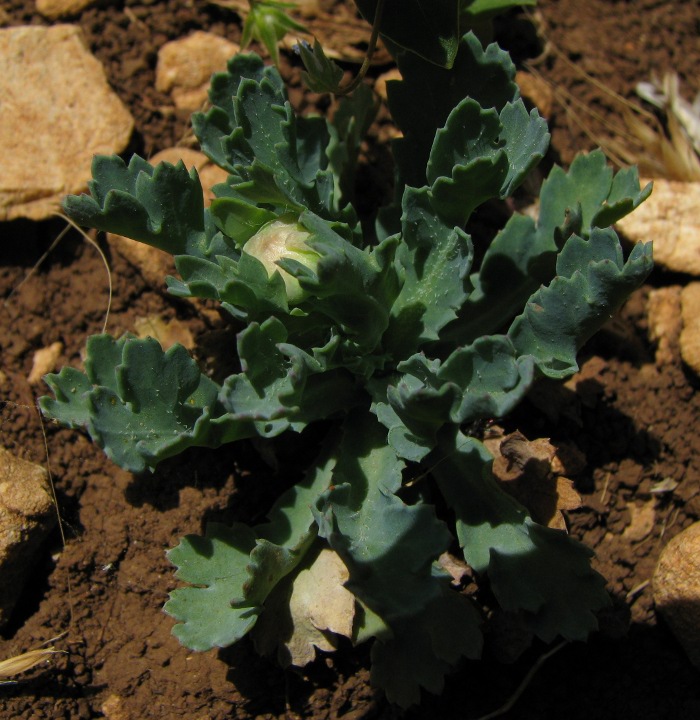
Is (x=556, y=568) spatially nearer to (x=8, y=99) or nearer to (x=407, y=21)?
(x=407, y=21)

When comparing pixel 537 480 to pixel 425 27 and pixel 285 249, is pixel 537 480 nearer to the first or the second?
pixel 285 249

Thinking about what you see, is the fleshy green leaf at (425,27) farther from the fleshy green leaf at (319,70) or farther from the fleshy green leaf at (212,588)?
the fleshy green leaf at (212,588)

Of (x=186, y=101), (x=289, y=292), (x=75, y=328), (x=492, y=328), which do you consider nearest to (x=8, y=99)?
(x=186, y=101)

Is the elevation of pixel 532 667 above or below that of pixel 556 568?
below

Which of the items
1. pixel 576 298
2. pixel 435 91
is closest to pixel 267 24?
pixel 435 91

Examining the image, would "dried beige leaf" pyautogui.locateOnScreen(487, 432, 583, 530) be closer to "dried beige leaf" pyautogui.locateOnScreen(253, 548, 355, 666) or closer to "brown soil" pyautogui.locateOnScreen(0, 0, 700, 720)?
"brown soil" pyautogui.locateOnScreen(0, 0, 700, 720)

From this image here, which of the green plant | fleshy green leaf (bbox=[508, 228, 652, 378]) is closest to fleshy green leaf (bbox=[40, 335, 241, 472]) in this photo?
the green plant
